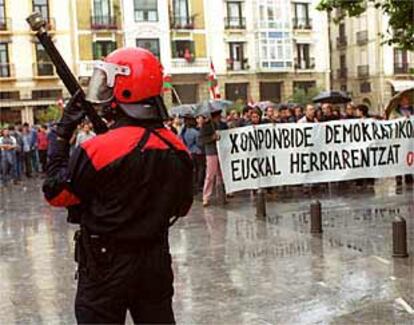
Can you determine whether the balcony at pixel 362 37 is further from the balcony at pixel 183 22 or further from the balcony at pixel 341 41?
the balcony at pixel 183 22

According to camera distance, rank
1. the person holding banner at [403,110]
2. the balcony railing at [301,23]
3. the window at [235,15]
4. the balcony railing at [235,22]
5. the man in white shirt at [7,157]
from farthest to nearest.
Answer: the balcony railing at [301,23] < the window at [235,15] < the balcony railing at [235,22] < the man in white shirt at [7,157] < the person holding banner at [403,110]

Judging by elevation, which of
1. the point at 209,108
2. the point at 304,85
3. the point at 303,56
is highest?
the point at 303,56

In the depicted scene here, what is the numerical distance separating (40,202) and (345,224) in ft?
24.0

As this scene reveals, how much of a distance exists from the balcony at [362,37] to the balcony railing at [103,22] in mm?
20303

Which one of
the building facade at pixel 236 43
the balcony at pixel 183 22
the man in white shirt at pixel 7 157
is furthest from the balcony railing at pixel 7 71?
the man in white shirt at pixel 7 157

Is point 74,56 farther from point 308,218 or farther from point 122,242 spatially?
point 122,242

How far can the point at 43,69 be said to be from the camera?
148 feet

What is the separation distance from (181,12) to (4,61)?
455 inches

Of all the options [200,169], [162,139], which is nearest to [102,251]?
[162,139]

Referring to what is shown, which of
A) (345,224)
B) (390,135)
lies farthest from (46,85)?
(345,224)

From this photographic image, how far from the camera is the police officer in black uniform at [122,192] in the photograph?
338 centimetres

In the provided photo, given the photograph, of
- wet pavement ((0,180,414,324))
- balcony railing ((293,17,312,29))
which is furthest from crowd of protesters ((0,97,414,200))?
balcony railing ((293,17,312,29))

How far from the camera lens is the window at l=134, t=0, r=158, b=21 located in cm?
4738

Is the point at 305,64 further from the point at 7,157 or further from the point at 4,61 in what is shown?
the point at 7,157
